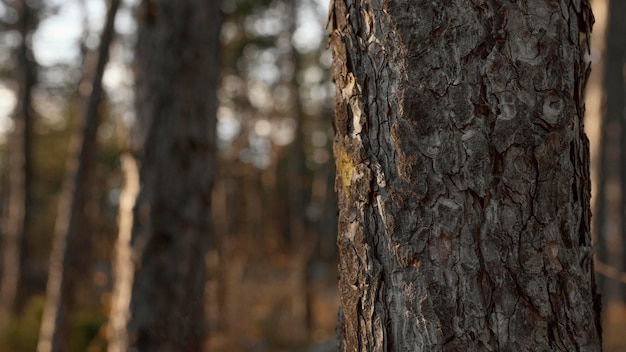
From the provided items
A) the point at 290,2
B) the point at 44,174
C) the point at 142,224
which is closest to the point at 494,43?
the point at 142,224

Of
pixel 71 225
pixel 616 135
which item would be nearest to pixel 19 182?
pixel 71 225

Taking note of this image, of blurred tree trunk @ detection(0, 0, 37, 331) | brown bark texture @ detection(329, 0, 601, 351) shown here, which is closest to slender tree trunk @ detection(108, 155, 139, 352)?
brown bark texture @ detection(329, 0, 601, 351)

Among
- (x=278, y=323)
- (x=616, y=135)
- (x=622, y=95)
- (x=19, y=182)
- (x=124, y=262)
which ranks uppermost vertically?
(x=622, y=95)

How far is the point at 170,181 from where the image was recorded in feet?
12.8

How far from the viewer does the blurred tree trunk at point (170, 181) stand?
12.7ft

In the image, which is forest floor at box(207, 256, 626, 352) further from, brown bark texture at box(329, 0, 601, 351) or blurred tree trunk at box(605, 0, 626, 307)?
brown bark texture at box(329, 0, 601, 351)

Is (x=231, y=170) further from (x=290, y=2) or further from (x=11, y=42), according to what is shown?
(x=11, y=42)

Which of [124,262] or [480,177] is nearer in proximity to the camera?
[480,177]

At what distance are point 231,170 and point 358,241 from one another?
9.45 metres

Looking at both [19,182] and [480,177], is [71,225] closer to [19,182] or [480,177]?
[480,177]

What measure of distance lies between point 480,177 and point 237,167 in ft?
33.6

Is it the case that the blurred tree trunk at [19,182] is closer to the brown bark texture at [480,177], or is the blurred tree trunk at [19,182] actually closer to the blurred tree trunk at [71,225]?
the blurred tree trunk at [71,225]

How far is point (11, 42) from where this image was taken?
52.7ft

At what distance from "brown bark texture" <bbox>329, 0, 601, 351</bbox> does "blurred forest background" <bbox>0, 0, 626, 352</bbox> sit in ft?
7.53
